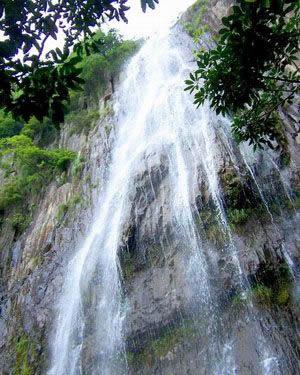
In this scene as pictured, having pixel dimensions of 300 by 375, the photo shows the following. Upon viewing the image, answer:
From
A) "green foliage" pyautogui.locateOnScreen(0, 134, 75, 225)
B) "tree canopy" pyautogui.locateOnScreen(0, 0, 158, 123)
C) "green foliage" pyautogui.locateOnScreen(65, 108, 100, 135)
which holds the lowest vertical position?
"tree canopy" pyautogui.locateOnScreen(0, 0, 158, 123)

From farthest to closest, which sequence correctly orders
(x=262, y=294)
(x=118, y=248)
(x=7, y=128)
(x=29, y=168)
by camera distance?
(x=7, y=128) → (x=29, y=168) → (x=118, y=248) → (x=262, y=294)

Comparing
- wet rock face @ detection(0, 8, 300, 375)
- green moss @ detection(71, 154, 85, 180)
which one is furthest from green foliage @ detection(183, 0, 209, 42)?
wet rock face @ detection(0, 8, 300, 375)

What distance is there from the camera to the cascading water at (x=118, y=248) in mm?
7328

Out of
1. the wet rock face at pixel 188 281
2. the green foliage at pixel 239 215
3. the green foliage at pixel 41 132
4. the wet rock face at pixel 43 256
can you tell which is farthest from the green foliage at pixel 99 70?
the green foliage at pixel 239 215

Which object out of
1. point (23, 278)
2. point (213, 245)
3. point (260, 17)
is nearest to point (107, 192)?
point (23, 278)

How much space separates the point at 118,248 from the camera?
9.28m

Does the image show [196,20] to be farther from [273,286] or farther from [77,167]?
[273,286]

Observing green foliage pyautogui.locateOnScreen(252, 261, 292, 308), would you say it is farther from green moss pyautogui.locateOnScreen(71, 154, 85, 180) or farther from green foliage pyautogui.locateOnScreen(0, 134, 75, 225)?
green foliage pyautogui.locateOnScreen(0, 134, 75, 225)

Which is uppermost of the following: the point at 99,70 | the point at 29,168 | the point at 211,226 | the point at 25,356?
the point at 99,70

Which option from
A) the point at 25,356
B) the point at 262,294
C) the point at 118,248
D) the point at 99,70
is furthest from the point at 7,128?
the point at 262,294

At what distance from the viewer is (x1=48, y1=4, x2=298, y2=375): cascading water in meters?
7.33

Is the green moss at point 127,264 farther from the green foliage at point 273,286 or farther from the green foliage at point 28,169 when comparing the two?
the green foliage at point 28,169

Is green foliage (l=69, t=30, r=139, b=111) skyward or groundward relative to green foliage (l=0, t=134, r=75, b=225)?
skyward

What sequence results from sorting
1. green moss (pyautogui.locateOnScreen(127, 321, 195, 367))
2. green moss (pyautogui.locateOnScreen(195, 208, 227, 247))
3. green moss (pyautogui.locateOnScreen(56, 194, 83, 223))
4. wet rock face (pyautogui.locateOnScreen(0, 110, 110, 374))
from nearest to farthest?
green moss (pyautogui.locateOnScreen(127, 321, 195, 367)) < green moss (pyautogui.locateOnScreen(195, 208, 227, 247)) < wet rock face (pyautogui.locateOnScreen(0, 110, 110, 374)) < green moss (pyautogui.locateOnScreen(56, 194, 83, 223))
